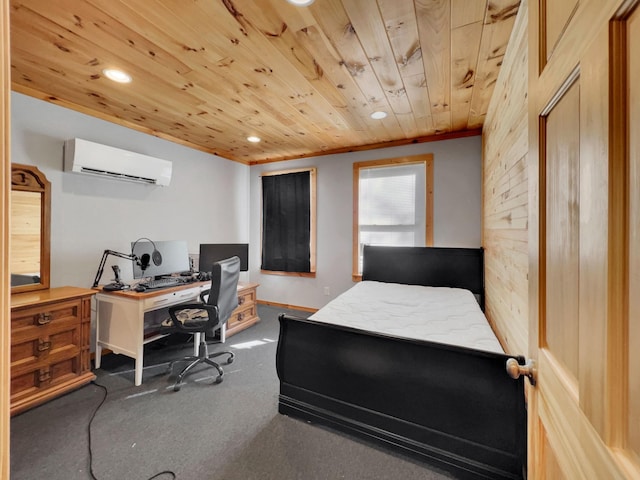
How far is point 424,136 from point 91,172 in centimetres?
367

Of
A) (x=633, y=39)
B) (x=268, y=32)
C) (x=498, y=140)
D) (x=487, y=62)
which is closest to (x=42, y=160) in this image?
(x=268, y=32)

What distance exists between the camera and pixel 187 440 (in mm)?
1675

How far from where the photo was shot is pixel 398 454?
5.13 feet

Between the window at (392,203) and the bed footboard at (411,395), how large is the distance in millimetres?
2189

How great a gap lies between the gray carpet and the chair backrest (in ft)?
2.05

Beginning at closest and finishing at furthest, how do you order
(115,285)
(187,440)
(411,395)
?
(411,395)
(187,440)
(115,285)

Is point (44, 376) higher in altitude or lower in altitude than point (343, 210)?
lower

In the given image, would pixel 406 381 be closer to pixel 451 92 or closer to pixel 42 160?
pixel 451 92

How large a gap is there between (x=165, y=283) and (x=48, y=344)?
2.99ft

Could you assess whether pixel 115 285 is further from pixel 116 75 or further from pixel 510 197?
pixel 510 197

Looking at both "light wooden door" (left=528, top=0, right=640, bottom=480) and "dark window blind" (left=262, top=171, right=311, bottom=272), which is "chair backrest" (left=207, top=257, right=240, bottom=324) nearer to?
"dark window blind" (left=262, top=171, right=311, bottom=272)

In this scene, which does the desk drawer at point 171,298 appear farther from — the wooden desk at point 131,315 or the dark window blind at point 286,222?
the dark window blind at point 286,222

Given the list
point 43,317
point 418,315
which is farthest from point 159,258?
point 418,315

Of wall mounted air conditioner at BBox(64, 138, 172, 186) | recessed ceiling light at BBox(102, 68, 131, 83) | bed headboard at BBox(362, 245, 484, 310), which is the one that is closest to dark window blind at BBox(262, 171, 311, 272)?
bed headboard at BBox(362, 245, 484, 310)
